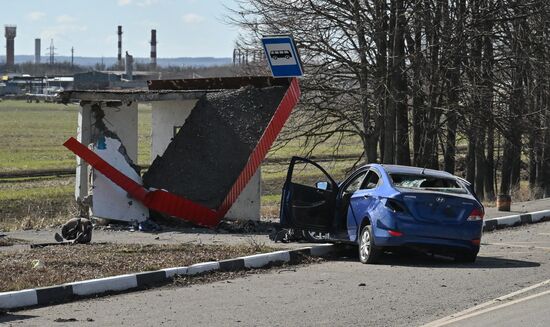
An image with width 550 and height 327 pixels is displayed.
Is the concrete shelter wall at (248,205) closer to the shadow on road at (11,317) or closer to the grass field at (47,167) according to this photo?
the grass field at (47,167)

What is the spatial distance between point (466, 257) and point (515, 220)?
271 inches

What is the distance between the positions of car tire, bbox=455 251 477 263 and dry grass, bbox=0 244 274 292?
2740mm

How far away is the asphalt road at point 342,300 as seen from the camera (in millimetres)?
8805

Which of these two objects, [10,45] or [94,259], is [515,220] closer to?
[94,259]

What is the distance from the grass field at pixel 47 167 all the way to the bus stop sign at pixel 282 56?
184 inches

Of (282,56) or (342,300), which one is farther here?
(282,56)

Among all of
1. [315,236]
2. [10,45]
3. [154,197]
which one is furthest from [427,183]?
[10,45]

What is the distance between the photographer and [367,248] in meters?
13.1

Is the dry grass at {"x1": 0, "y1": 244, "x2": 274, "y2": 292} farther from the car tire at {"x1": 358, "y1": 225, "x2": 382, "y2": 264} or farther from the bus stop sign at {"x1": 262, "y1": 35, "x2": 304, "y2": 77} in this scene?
the bus stop sign at {"x1": 262, "y1": 35, "x2": 304, "y2": 77}

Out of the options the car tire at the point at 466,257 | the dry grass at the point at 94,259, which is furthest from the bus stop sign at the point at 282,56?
the car tire at the point at 466,257

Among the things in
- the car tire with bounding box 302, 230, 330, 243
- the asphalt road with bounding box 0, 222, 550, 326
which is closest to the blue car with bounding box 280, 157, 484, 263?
the car tire with bounding box 302, 230, 330, 243

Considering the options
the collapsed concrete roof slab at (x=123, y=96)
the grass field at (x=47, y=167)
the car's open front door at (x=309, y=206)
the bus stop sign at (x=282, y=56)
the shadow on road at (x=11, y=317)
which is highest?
the bus stop sign at (x=282, y=56)

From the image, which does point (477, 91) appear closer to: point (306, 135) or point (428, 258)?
point (306, 135)

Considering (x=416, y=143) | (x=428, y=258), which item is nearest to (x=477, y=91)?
(x=416, y=143)
